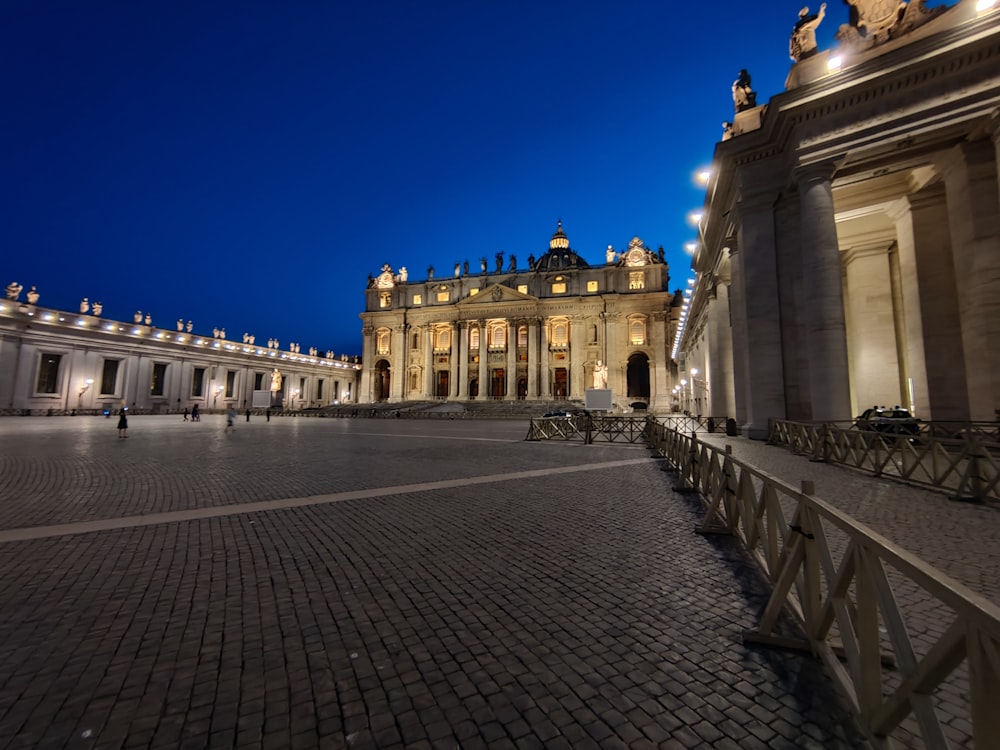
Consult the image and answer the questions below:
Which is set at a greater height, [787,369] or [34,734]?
[787,369]

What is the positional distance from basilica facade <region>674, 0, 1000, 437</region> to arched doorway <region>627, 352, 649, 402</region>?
137 feet

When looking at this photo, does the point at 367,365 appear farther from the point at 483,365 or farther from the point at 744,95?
the point at 744,95

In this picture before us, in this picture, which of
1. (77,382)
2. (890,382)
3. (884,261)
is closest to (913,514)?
(890,382)

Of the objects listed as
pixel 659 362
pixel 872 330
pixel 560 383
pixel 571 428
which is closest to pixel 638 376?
pixel 659 362

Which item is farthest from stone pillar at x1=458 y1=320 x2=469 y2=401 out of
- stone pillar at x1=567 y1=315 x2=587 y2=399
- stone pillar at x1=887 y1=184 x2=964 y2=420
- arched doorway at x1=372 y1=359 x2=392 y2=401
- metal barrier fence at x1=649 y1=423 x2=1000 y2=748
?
metal barrier fence at x1=649 y1=423 x2=1000 y2=748

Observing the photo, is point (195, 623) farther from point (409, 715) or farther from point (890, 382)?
point (890, 382)

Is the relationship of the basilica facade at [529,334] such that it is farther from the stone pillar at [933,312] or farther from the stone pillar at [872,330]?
the stone pillar at [933,312]

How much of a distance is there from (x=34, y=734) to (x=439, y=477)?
701cm

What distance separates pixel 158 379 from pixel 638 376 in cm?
6261

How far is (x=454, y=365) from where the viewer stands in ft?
209

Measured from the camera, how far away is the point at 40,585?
11.9 ft

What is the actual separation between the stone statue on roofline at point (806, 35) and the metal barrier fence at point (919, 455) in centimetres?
1341

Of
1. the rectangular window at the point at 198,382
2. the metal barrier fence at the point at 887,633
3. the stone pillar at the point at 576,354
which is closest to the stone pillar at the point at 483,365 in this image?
the stone pillar at the point at 576,354

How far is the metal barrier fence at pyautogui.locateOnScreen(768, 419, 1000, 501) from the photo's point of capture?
685 cm
